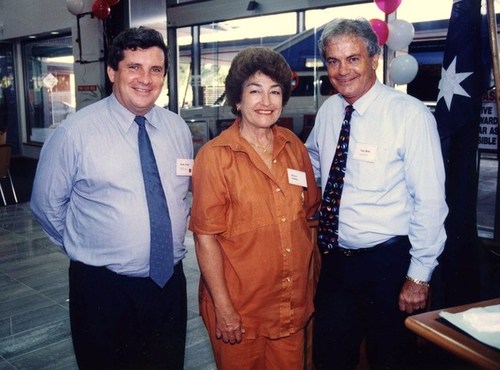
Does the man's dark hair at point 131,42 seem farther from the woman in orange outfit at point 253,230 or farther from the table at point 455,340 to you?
the table at point 455,340

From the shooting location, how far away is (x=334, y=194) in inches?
76.7

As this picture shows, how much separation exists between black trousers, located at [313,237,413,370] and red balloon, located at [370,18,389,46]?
2.84 metres

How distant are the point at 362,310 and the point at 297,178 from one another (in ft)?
2.12

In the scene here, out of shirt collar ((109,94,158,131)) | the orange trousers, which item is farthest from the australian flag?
shirt collar ((109,94,158,131))

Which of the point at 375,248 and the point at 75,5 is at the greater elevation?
the point at 75,5

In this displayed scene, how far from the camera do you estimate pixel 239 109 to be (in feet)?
6.03

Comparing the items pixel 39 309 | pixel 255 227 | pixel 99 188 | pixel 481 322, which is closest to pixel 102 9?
pixel 39 309

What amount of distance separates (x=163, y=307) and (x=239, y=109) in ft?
2.77

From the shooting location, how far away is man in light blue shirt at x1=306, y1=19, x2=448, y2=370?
5.86 feet

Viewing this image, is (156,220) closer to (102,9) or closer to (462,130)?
(462,130)

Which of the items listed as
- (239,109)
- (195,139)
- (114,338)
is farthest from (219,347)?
(195,139)

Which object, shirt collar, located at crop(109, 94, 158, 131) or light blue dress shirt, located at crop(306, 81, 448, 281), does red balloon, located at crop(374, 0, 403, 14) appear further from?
shirt collar, located at crop(109, 94, 158, 131)

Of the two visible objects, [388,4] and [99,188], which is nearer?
[99,188]

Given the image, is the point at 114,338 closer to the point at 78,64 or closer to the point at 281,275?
the point at 281,275
